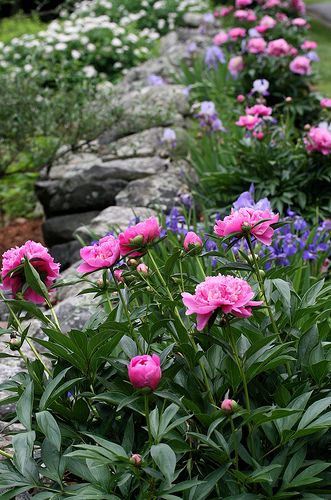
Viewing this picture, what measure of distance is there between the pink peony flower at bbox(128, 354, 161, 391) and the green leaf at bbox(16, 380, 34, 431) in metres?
0.31

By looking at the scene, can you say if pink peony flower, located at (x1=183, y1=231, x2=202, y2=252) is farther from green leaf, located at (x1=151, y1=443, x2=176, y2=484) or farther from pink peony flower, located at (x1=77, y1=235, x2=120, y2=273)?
green leaf, located at (x1=151, y1=443, x2=176, y2=484)

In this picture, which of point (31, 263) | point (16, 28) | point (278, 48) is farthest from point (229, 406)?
point (16, 28)

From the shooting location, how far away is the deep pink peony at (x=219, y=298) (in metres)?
1.50

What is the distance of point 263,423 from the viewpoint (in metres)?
1.68

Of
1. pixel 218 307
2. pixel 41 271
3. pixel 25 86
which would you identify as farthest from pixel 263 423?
pixel 25 86

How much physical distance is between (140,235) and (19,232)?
11.6 feet

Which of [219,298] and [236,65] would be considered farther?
[236,65]

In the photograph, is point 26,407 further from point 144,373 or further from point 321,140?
point 321,140

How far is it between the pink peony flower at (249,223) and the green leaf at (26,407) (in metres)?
0.60

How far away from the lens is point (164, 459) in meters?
1.46

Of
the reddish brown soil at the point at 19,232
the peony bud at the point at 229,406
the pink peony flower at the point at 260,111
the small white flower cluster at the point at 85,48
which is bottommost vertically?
the small white flower cluster at the point at 85,48

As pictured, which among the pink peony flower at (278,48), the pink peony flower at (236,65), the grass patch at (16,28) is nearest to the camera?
the pink peony flower at (278,48)

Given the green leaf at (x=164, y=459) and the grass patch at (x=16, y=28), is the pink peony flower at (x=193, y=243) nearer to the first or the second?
the green leaf at (x=164, y=459)

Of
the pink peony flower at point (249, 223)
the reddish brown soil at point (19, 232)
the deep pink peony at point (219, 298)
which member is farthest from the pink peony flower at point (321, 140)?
the deep pink peony at point (219, 298)
